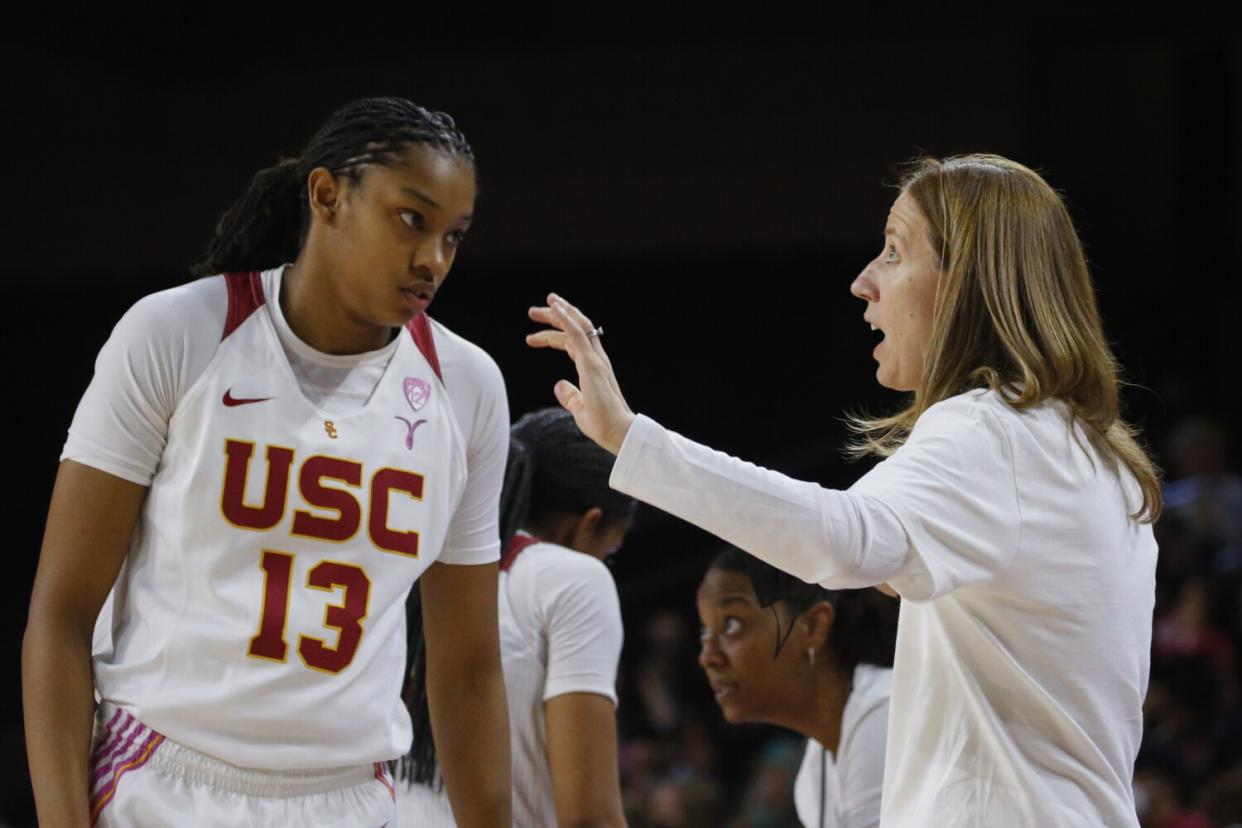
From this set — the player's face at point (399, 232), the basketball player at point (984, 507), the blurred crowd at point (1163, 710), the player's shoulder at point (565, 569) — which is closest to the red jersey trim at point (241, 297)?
the player's face at point (399, 232)

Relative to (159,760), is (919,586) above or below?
above

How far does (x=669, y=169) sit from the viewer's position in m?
7.78

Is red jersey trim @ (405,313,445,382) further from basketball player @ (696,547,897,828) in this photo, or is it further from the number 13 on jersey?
basketball player @ (696,547,897,828)

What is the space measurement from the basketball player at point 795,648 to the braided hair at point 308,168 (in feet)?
3.58

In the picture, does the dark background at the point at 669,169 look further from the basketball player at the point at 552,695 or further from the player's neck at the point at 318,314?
the player's neck at the point at 318,314

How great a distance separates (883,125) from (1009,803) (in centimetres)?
615

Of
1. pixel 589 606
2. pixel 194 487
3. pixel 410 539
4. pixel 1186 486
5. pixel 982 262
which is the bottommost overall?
pixel 1186 486

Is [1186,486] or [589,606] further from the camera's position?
[1186,486]

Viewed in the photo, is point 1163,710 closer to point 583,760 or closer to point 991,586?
point 583,760

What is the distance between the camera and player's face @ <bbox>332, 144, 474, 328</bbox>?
195cm

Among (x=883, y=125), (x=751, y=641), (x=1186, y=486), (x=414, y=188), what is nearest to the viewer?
(x=414, y=188)

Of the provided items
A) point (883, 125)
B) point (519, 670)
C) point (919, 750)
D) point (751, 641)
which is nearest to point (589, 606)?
point (519, 670)

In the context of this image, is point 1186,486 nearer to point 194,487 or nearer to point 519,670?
point 519,670

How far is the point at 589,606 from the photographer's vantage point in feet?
8.29
